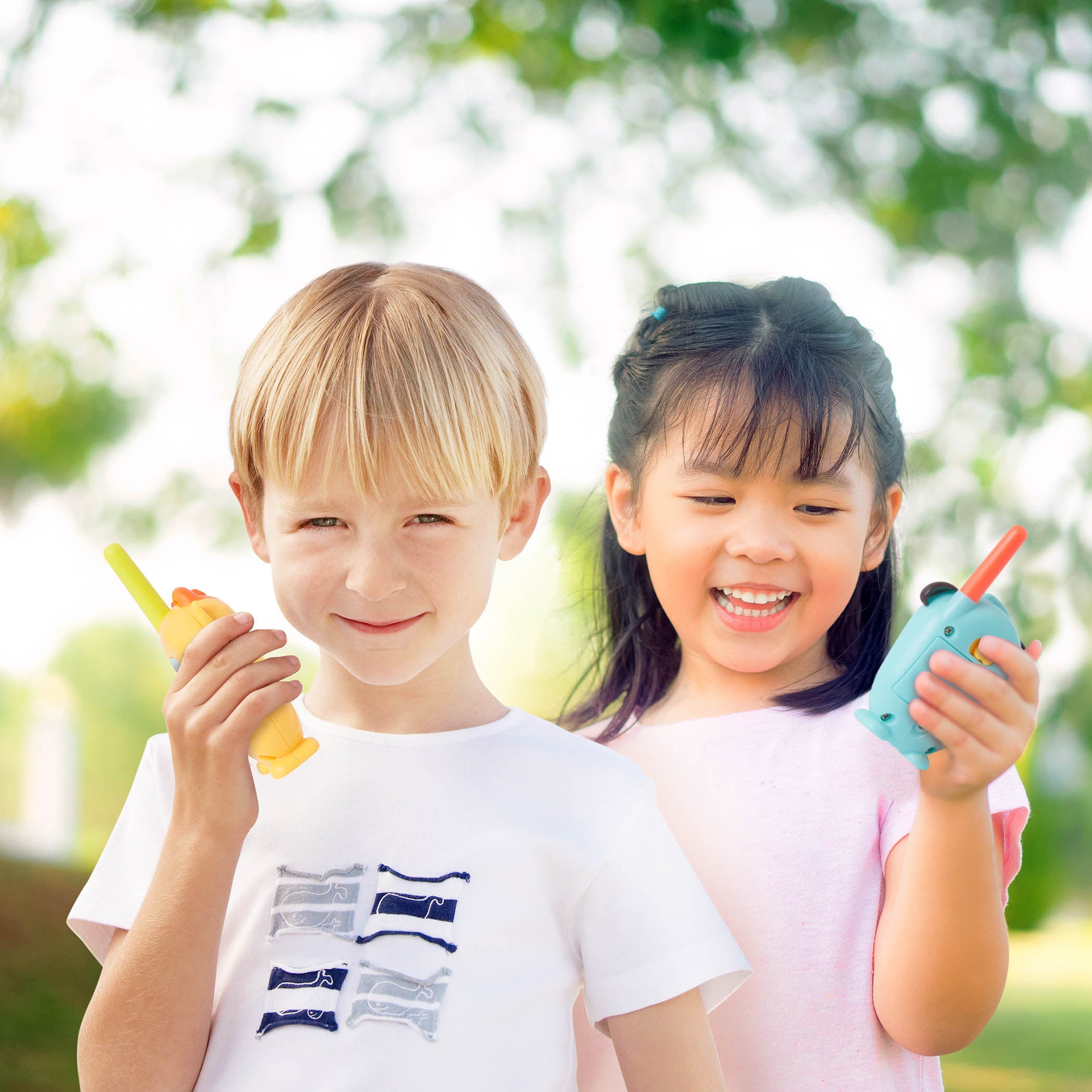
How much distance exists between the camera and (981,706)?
1.07 meters

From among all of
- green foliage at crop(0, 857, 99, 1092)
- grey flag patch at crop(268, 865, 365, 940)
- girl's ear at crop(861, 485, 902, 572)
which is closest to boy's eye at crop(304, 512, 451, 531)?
grey flag patch at crop(268, 865, 365, 940)

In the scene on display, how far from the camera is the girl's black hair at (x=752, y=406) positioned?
1.46 meters

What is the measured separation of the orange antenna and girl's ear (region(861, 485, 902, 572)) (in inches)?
16.5

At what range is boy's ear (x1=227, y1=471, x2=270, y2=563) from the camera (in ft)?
4.32

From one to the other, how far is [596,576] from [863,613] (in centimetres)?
41

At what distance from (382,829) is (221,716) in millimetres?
223

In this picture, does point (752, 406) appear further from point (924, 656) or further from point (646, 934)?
point (646, 934)

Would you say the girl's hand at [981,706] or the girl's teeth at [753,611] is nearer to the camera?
the girl's hand at [981,706]

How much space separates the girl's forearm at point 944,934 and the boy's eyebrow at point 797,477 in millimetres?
409

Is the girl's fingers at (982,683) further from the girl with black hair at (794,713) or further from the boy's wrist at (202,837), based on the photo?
the boy's wrist at (202,837)

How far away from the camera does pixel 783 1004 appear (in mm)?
1377

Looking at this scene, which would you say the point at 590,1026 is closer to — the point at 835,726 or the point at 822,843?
the point at 822,843

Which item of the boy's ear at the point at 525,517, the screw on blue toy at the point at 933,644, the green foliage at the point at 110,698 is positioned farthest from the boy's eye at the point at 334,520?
the green foliage at the point at 110,698

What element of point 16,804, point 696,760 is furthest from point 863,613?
point 16,804
